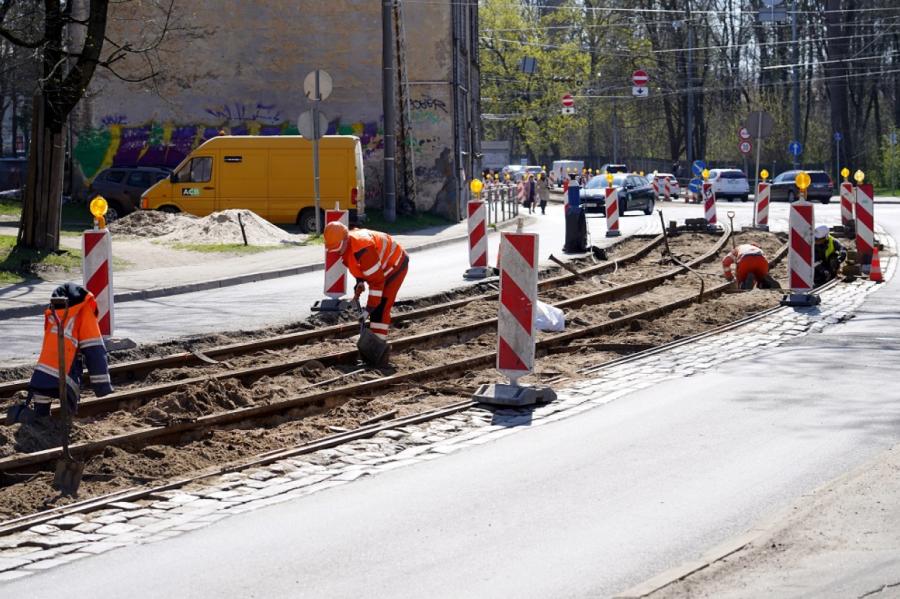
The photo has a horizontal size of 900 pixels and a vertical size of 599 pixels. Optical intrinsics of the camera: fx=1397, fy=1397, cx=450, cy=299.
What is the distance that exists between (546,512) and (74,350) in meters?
3.35

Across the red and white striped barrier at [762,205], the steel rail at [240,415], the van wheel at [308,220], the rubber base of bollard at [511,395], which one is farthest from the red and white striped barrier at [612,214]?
the rubber base of bollard at [511,395]

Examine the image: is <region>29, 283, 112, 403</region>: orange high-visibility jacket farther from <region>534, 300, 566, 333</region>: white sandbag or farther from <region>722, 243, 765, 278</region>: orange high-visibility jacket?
<region>722, 243, 765, 278</region>: orange high-visibility jacket

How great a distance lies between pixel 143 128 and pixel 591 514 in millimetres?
35374

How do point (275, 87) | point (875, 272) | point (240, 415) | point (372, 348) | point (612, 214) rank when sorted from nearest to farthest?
point (240, 415), point (372, 348), point (875, 272), point (612, 214), point (275, 87)

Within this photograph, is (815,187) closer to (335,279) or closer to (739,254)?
(739,254)

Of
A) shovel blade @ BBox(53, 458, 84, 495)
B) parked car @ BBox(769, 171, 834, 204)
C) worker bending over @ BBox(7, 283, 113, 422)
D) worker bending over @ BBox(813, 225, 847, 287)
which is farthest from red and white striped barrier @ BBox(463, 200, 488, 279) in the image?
parked car @ BBox(769, 171, 834, 204)

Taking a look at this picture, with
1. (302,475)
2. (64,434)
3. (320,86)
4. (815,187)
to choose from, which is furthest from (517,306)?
(815,187)

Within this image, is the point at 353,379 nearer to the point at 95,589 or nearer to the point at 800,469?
the point at 800,469

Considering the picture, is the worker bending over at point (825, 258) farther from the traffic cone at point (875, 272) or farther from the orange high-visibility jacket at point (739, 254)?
the orange high-visibility jacket at point (739, 254)

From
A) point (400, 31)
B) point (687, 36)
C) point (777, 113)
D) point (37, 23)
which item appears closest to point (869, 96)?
point (777, 113)

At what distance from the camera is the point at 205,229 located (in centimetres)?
2911

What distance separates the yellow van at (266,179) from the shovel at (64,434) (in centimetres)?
2410

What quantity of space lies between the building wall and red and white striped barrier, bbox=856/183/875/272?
63.6ft

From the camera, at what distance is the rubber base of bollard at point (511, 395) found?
416 inches
